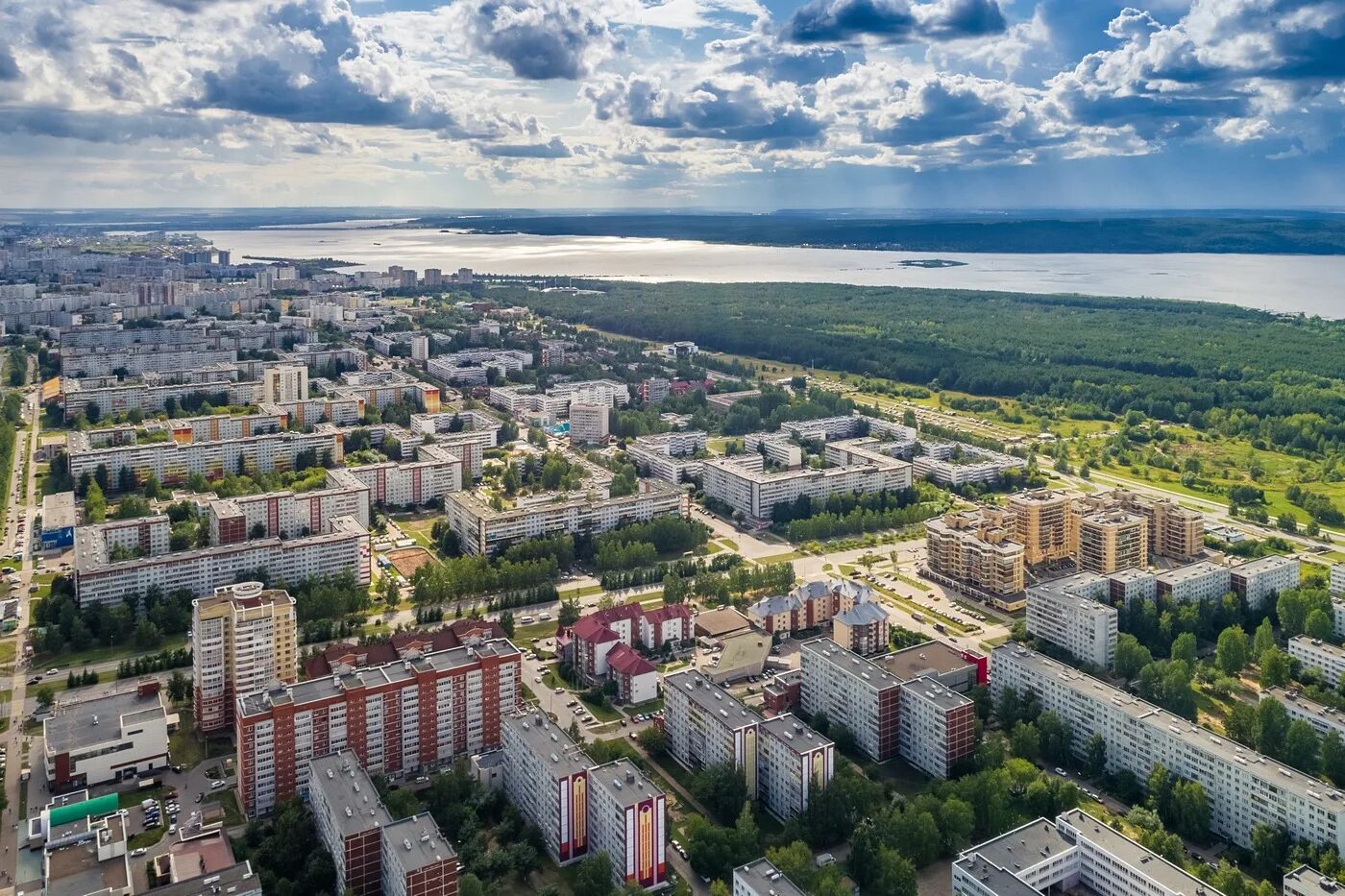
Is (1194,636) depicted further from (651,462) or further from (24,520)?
(24,520)

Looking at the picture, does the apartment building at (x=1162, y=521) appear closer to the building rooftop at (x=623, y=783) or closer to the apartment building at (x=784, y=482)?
the apartment building at (x=784, y=482)

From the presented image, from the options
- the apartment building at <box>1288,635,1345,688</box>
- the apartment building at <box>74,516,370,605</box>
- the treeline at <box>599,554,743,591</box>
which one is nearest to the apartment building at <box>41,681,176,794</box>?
the apartment building at <box>74,516,370,605</box>

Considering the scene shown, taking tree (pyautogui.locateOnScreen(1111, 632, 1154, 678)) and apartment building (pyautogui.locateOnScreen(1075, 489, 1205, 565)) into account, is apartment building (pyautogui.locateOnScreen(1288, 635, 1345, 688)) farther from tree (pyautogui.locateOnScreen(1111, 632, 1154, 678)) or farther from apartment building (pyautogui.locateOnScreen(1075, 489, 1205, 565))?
apartment building (pyautogui.locateOnScreen(1075, 489, 1205, 565))

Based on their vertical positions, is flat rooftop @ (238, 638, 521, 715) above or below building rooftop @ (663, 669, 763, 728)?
above

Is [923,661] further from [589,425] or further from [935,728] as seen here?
[589,425]

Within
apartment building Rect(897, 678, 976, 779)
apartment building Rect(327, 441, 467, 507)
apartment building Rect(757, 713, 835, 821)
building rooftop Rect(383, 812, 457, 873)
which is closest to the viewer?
building rooftop Rect(383, 812, 457, 873)

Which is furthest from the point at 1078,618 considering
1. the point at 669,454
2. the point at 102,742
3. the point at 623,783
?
the point at 669,454
